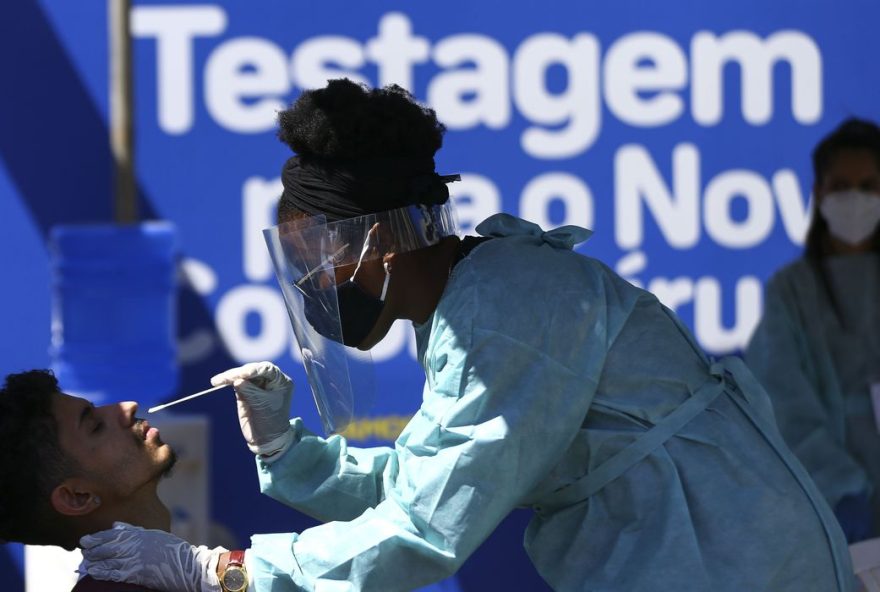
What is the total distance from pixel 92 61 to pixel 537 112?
1.49m

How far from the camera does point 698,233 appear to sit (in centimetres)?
437

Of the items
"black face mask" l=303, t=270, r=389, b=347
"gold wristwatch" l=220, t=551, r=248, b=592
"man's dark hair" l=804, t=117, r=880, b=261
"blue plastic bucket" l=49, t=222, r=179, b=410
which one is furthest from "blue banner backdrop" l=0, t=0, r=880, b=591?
"gold wristwatch" l=220, t=551, r=248, b=592

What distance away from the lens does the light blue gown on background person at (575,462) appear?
1.85 metres

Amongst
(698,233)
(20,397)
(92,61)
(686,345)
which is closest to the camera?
(686,345)

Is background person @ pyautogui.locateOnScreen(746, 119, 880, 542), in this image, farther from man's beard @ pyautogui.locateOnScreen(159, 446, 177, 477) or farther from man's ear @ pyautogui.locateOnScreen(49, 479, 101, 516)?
man's ear @ pyautogui.locateOnScreen(49, 479, 101, 516)

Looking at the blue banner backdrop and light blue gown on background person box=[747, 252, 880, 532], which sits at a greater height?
the blue banner backdrop

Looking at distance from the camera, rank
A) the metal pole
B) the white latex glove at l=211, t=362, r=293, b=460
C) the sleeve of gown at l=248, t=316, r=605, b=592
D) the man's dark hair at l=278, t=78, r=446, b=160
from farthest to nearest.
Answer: the metal pole
the white latex glove at l=211, t=362, r=293, b=460
the man's dark hair at l=278, t=78, r=446, b=160
the sleeve of gown at l=248, t=316, r=605, b=592

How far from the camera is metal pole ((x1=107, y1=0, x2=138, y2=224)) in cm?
398

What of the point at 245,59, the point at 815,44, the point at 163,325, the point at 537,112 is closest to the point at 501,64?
the point at 537,112

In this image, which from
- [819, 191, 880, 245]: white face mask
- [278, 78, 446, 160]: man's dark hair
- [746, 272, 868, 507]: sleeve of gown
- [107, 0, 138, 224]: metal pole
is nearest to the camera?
[278, 78, 446, 160]: man's dark hair

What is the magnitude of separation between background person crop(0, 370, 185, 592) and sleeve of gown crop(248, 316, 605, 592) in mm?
539

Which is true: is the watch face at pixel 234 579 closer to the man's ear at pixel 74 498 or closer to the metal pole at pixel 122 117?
the man's ear at pixel 74 498

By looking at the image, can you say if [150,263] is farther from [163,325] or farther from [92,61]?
[92,61]

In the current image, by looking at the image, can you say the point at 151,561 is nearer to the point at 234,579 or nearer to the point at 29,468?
the point at 234,579
